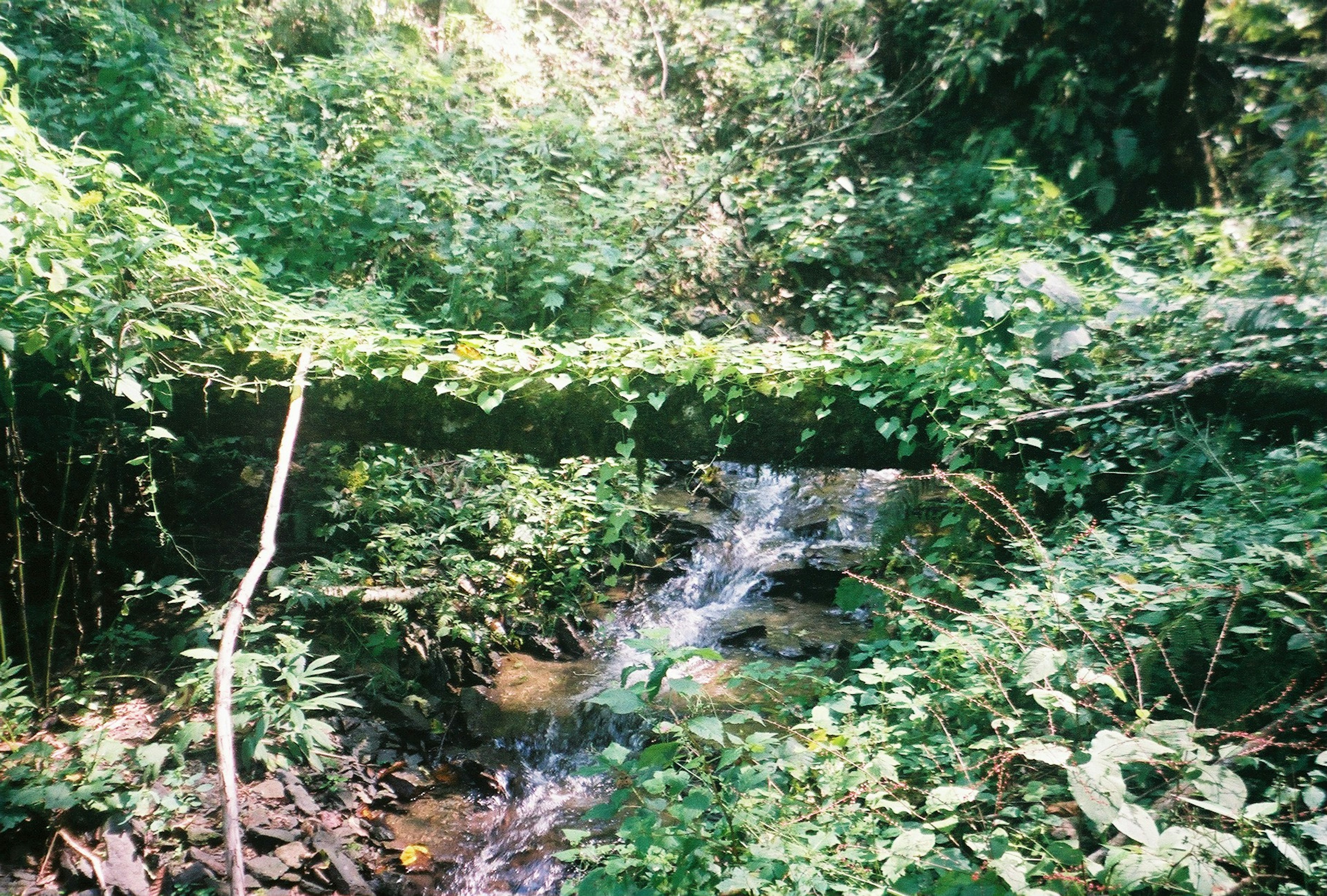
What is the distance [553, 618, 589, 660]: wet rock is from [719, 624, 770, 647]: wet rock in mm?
1050

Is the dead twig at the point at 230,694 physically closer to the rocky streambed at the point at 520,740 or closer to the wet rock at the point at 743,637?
the rocky streambed at the point at 520,740

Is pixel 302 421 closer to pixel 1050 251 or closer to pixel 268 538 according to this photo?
pixel 268 538

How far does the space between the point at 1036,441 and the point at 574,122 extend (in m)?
5.73

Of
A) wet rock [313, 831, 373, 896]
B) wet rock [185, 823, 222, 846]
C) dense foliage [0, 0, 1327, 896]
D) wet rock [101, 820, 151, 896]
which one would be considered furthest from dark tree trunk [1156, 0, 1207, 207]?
A: wet rock [101, 820, 151, 896]

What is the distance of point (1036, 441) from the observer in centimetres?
358

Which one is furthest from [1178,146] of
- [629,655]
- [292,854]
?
[292,854]

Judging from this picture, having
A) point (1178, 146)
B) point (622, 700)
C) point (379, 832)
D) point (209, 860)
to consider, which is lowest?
point (379, 832)

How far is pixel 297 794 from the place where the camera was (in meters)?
3.74

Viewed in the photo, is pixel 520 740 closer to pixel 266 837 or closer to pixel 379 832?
pixel 379 832

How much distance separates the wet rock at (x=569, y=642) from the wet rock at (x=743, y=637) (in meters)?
1.05

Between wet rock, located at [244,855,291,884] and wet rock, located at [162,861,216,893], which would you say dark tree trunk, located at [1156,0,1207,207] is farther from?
wet rock, located at [162,861,216,893]

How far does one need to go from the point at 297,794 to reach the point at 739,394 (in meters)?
2.97

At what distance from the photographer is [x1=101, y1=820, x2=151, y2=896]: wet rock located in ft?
9.96

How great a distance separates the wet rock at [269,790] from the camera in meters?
3.64
